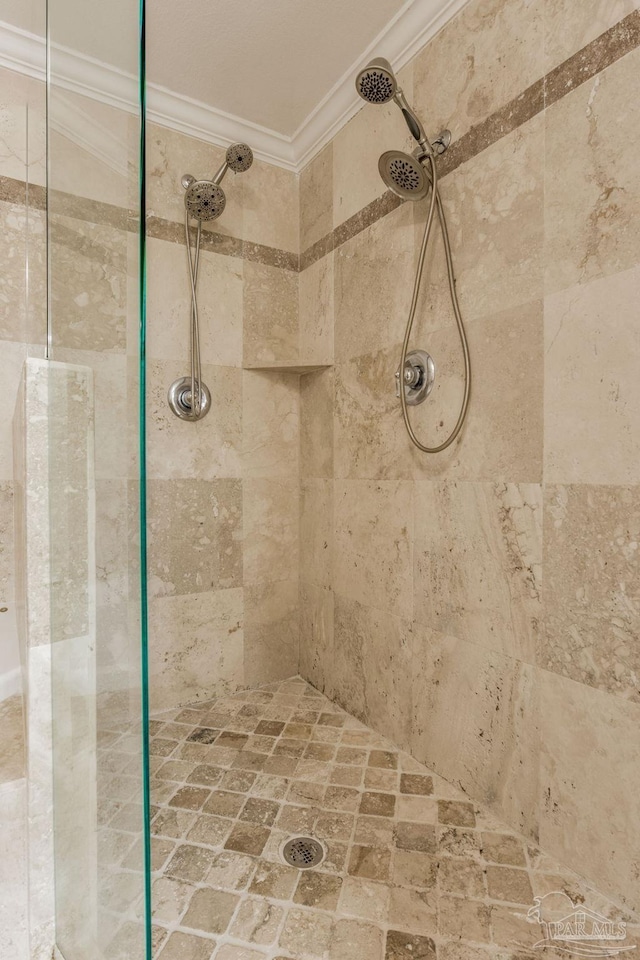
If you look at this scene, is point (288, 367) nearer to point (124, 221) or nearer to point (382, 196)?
point (382, 196)

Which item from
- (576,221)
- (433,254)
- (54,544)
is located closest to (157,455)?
(54,544)

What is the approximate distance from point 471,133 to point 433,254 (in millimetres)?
292

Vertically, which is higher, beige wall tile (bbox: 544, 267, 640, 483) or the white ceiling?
the white ceiling

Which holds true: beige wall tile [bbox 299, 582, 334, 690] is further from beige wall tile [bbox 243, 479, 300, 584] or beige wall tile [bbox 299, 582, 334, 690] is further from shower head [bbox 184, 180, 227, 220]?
shower head [bbox 184, 180, 227, 220]

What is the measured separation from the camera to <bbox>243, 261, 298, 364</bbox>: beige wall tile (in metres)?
1.92

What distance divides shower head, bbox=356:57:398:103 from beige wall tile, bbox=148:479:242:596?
126 cm

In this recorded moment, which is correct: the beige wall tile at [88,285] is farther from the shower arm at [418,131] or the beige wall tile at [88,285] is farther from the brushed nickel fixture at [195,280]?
the shower arm at [418,131]

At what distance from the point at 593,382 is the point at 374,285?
0.85 meters

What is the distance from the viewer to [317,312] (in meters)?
1.92

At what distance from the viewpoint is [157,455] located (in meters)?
1.74

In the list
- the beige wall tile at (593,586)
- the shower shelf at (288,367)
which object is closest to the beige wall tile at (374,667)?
the beige wall tile at (593,586)

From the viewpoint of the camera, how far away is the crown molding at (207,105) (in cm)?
67

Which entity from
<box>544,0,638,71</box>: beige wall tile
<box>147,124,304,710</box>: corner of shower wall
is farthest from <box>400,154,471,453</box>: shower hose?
<box>147,124,304,710</box>: corner of shower wall

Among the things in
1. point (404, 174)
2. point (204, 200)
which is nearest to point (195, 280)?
point (204, 200)
